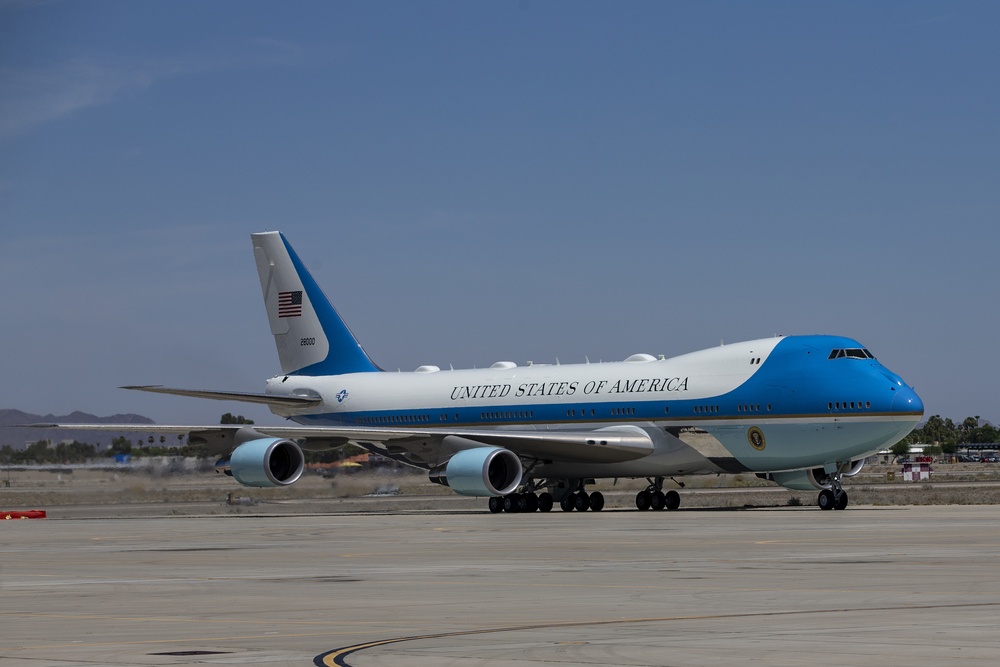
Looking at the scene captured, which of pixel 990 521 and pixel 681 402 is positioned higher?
pixel 681 402

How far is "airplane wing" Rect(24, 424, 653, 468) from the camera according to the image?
42000 mm

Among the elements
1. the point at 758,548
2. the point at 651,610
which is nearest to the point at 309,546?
the point at 758,548

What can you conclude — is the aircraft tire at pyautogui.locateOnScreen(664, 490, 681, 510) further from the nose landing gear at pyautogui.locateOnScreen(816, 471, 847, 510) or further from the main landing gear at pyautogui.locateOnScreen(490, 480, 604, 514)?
the nose landing gear at pyautogui.locateOnScreen(816, 471, 847, 510)

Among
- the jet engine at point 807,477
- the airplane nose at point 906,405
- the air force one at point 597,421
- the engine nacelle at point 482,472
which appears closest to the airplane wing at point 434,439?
the air force one at point 597,421

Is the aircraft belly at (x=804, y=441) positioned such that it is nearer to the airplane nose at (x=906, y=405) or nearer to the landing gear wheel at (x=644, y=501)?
the airplane nose at (x=906, y=405)

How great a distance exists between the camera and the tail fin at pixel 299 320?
5262 cm

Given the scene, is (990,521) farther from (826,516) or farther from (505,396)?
(505,396)

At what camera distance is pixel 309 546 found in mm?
27047

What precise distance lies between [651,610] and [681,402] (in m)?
26.8

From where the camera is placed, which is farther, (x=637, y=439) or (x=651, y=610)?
(x=637, y=439)

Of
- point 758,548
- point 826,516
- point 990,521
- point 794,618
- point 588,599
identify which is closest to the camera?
point 794,618

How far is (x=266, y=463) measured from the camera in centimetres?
4356

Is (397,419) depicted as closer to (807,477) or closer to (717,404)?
(717,404)

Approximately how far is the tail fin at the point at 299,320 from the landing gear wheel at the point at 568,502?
9984 millimetres
